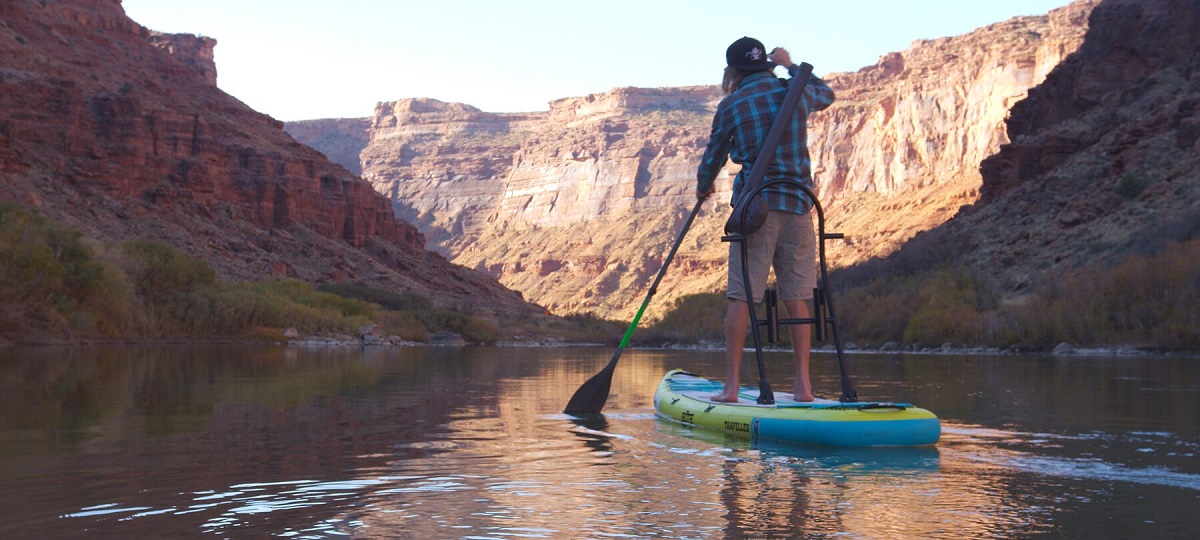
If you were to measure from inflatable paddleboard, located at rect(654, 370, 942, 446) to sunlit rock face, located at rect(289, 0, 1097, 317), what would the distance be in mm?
66540

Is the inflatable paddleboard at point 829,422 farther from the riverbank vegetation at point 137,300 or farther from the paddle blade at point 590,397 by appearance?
the riverbank vegetation at point 137,300

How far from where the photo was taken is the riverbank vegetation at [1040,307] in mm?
29625

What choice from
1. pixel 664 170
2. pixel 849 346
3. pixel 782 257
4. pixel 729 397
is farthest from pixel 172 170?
pixel 664 170

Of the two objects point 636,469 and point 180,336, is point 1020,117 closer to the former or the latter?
point 180,336

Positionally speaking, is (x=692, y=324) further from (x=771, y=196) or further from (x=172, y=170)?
(x=771, y=196)

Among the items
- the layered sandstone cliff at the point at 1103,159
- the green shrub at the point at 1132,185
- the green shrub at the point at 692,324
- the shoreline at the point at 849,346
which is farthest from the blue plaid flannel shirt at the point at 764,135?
the green shrub at the point at 692,324

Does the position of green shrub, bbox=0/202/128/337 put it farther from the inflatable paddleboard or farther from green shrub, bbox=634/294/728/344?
green shrub, bbox=634/294/728/344

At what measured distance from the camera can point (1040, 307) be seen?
3456 cm

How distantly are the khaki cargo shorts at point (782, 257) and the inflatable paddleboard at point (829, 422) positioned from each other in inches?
31.0

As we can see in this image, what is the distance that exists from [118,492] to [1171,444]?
18.9 ft

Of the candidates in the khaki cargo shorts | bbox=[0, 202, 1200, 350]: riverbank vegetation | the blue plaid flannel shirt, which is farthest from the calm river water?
bbox=[0, 202, 1200, 350]: riverbank vegetation

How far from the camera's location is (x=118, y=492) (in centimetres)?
504

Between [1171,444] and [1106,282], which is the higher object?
[1106,282]

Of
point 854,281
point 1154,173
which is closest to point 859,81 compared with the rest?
point 854,281
